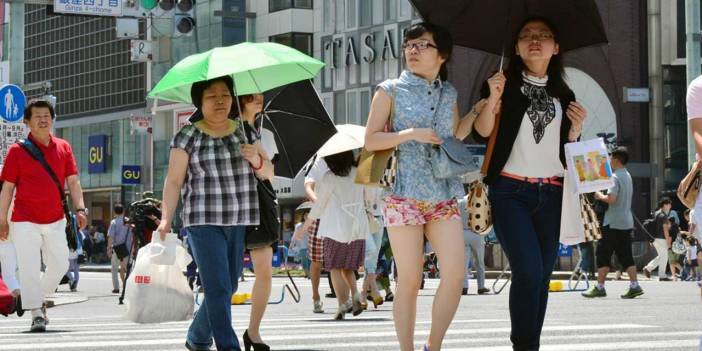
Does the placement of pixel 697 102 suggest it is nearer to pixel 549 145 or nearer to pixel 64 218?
pixel 549 145

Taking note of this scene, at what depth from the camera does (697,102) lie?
7020 mm

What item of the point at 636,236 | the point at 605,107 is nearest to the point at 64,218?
the point at 636,236

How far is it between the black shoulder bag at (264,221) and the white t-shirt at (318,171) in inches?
196

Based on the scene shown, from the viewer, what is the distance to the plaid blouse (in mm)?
8930

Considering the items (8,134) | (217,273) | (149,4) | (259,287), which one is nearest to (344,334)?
(259,287)

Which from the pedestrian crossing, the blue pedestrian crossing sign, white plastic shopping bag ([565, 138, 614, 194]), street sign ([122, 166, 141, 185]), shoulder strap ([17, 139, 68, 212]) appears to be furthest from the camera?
street sign ([122, 166, 141, 185])

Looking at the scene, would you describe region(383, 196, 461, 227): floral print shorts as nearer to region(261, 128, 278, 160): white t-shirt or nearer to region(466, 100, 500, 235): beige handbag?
region(466, 100, 500, 235): beige handbag

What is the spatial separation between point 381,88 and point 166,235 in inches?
72.1

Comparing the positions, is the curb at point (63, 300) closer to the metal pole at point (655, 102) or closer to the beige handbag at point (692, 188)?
the beige handbag at point (692, 188)

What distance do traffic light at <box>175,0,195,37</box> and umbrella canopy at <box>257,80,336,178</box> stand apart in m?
15.8

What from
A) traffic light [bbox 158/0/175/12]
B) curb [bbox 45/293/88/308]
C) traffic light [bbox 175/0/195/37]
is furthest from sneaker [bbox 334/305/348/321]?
traffic light [bbox 158/0/175/12]

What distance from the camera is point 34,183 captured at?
41.9ft

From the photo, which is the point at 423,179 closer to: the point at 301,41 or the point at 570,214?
the point at 570,214

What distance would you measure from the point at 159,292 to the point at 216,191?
119cm
